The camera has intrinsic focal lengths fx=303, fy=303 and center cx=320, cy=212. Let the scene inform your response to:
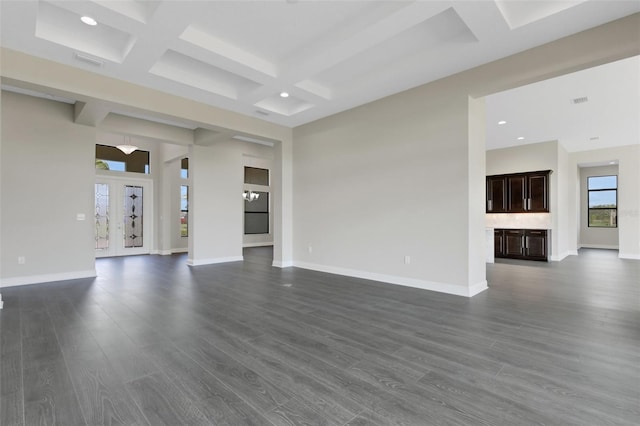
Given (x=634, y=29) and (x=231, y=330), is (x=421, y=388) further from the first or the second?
(x=634, y=29)

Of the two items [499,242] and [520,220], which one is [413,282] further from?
[520,220]

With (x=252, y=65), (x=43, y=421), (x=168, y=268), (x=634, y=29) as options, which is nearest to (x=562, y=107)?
(x=634, y=29)

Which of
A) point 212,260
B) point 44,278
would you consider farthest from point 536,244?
point 44,278

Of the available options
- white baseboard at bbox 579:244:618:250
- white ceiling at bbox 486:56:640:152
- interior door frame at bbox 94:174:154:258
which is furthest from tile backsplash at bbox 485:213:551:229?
interior door frame at bbox 94:174:154:258

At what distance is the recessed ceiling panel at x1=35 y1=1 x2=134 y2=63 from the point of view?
130 inches

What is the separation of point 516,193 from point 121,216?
1110cm

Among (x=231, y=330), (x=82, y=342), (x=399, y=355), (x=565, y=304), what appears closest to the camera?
(x=399, y=355)

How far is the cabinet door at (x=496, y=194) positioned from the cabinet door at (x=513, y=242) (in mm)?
662

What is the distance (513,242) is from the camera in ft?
26.7

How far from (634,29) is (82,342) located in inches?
235

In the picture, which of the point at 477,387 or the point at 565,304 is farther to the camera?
the point at 565,304

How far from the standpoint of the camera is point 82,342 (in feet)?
8.73

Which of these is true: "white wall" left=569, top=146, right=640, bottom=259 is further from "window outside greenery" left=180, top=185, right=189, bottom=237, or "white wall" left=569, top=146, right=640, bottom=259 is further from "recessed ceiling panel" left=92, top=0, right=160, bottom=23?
"window outside greenery" left=180, top=185, right=189, bottom=237

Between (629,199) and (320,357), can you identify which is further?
(629,199)
